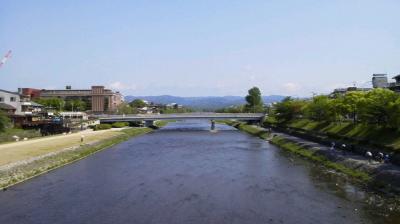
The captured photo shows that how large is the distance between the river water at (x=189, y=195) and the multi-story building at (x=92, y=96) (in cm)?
9933

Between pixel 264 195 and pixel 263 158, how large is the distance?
17788mm

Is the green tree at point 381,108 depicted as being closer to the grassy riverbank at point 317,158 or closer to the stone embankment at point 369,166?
the stone embankment at point 369,166

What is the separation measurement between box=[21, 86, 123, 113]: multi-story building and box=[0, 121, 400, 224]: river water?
99.3 m

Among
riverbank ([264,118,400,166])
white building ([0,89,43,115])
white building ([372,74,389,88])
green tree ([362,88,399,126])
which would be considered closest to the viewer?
riverbank ([264,118,400,166])

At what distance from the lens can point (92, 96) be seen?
139 m

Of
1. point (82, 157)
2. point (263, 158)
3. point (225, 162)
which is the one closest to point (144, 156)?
point (82, 157)

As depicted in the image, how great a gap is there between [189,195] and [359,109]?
29982 mm

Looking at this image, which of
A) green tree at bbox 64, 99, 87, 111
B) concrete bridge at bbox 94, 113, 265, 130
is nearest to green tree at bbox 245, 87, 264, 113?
concrete bridge at bbox 94, 113, 265, 130

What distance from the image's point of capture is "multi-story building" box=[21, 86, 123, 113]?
13907 cm

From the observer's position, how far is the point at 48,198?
84.2 feet

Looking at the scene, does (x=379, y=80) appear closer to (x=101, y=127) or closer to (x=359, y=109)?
(x=359, y=109)

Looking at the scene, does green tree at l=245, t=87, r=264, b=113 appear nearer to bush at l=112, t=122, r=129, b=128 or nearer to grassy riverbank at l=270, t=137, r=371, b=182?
bush at l=112, t=122, r=129, b=128

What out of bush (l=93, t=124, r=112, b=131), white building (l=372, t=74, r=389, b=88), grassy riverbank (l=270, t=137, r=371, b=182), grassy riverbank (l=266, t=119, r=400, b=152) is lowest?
grassy riverbank (l=270, t=137, r=371, b=182)

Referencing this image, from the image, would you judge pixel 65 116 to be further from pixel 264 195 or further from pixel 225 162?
pixel 264 195
